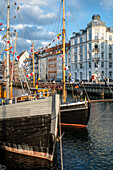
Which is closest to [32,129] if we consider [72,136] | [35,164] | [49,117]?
[49,117]

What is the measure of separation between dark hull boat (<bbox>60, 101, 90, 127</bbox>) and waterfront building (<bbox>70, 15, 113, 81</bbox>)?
4873 cm

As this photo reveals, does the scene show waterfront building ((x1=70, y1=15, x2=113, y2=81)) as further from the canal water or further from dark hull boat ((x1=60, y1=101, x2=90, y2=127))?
the canal water

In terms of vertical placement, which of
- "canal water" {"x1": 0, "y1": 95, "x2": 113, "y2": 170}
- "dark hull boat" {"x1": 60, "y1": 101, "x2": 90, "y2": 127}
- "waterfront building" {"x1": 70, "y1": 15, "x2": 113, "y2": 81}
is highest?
"waterfront building" {"x1": 70, "y1": 15, "x2": 113, "y2": 81}

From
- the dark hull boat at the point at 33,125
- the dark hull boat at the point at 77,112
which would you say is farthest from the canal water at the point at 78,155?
the dark hull boat at the point at 77,112

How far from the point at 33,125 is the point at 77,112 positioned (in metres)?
7.90

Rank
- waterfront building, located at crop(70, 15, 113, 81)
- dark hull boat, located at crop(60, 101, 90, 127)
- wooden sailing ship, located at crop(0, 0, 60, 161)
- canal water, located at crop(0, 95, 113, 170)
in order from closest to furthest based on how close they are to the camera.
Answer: canal water, located at crop(0, 95, 113, 170)
wooden sailing ship, located at crop(0, 0, 60, 161)
dark hull boat, located at crop(60, 101, 90, 127)
waterfront building, located at crop(70, 15, 113, 81)

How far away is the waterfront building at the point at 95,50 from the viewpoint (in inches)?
2687

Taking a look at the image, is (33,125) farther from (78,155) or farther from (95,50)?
(95,50)

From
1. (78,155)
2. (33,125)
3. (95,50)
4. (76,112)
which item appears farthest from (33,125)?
(95,50)

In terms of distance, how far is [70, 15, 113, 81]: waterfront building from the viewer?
68250mm

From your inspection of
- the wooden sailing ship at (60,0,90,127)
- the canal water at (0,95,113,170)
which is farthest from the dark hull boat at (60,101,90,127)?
the canal water at (0,95,113,170)

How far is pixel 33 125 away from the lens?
12547 millimetres

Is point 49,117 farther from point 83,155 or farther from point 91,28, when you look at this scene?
point 91,28

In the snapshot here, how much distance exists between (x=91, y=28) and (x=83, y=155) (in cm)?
6242
